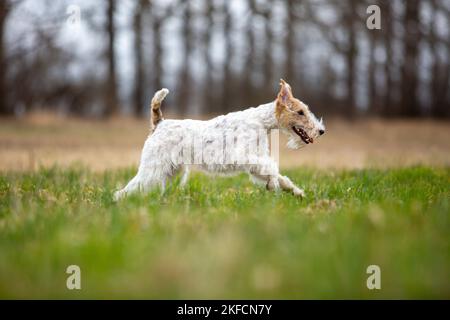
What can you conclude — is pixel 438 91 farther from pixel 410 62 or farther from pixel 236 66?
pixel 236 66

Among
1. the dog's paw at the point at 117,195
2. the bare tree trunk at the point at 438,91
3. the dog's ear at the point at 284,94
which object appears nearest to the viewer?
the dog's paw at the point at 117,195

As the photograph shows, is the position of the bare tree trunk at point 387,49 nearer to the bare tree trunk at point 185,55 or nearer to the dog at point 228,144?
the bare tree trunk at point 185,55

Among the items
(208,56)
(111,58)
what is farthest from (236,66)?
(111,58)

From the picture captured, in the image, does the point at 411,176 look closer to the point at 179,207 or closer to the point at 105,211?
the point at 179,207

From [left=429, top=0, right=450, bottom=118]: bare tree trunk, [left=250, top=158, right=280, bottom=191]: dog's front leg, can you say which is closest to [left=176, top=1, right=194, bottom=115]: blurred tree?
[left=429, top=0, right=450, bottom=118]: bare tree trunk

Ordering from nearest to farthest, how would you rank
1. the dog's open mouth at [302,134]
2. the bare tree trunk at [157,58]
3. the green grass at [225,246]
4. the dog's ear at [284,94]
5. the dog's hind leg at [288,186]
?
the green grass at [225,246]
the dog's hind leg at [288,186]
the dog's ear at [284,94]
the dog's open mouth at [302,134]
the bare tree trunk at [157,58]

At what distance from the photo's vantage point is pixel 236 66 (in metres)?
29.5

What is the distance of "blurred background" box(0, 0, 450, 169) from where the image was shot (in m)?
18.8

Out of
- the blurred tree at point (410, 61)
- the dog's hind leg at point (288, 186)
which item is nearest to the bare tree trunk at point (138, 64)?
the blurred tree at point (410, 61)

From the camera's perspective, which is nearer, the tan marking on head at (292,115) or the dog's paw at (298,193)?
the dog's paw at (298,193)

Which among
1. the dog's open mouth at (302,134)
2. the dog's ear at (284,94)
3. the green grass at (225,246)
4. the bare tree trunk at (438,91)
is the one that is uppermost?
the bare tree trunk at (438,91)

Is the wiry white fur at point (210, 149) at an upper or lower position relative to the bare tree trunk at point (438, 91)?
lower

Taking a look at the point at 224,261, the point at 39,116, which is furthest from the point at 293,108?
the point at 39,116

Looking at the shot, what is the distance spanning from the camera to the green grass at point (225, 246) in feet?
9.31
